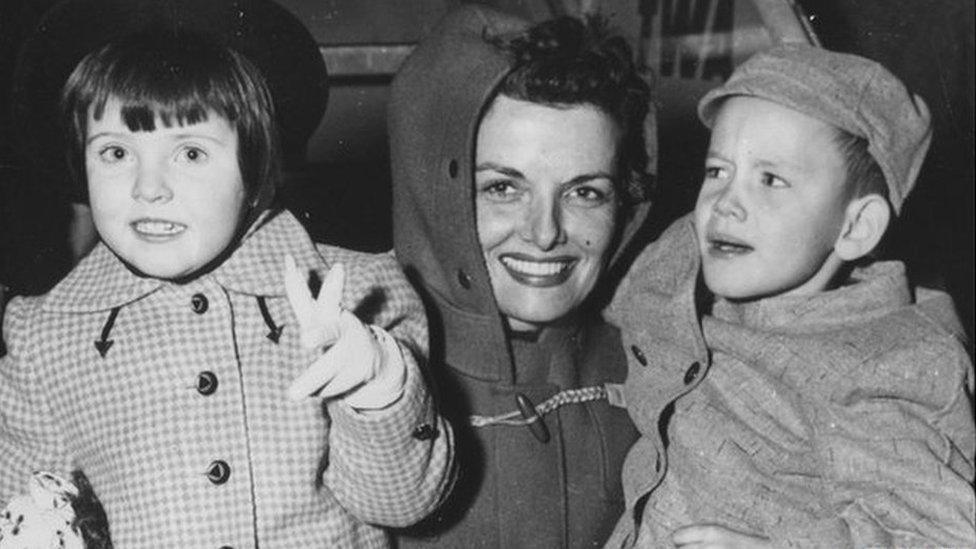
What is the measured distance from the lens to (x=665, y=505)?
1617 millimetres

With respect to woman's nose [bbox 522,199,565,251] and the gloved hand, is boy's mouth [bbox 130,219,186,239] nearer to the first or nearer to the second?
the gloved hand

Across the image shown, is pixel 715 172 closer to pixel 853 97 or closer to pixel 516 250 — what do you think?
pixel 853 97


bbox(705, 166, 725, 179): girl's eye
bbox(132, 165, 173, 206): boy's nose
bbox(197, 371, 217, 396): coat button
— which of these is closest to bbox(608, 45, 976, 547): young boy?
bbox(705, 166, 725, 179): girl's eye

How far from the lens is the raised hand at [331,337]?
1188 mm

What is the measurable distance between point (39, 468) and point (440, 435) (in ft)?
1.81

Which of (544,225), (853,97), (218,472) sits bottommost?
(218,472)

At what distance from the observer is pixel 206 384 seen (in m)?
1.35

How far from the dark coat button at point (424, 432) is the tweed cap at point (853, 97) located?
2.29 ft

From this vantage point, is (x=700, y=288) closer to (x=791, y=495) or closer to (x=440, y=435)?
(x=791, y=495)

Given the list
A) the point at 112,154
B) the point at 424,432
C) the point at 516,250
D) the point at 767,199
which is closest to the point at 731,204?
the point at 767,199

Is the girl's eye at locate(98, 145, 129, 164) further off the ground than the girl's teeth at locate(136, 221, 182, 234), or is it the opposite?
the girl's eye at locate(98, 145, 129, 164)

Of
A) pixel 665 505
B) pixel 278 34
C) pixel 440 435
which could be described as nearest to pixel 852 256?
pixel 665 505

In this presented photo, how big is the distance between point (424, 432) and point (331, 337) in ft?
0.78

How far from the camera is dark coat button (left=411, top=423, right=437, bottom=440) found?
136 centimetres
